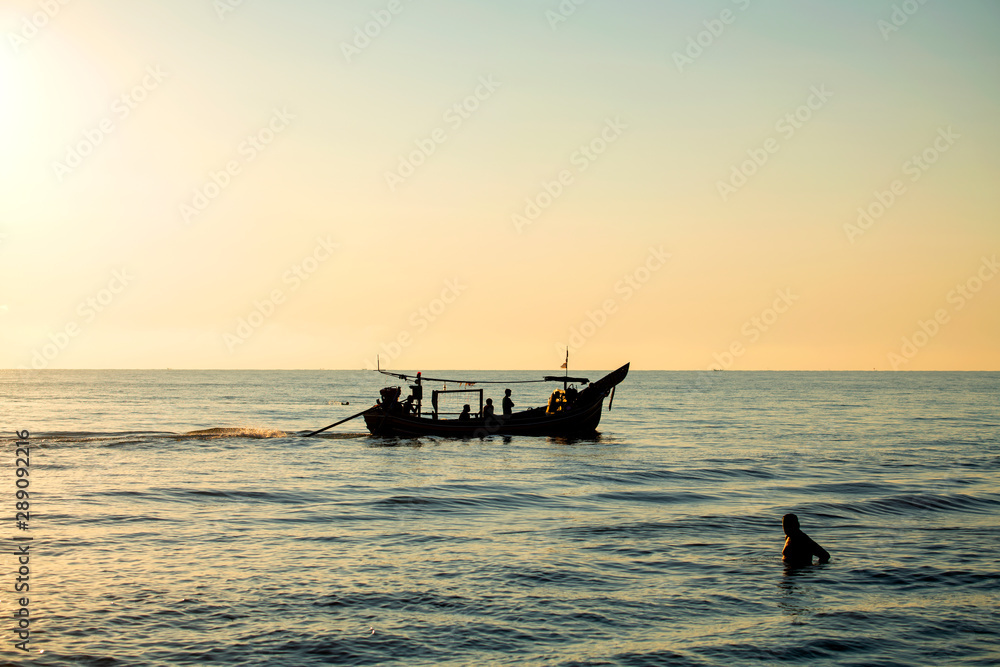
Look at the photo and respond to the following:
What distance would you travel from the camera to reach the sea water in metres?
11.6

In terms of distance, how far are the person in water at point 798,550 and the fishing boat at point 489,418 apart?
2622cm

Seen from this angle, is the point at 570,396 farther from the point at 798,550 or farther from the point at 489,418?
the point at 798,550

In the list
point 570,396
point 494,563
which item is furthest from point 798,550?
point 570,396

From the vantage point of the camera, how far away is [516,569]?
15.5 m

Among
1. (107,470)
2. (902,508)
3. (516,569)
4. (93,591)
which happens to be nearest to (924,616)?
(516,569)

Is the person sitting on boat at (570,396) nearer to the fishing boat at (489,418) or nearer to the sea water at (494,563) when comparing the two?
the fishing boat at (489,418)

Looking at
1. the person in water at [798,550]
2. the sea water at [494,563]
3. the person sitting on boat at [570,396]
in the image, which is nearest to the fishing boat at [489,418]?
the person sitting on boat at [570,396]

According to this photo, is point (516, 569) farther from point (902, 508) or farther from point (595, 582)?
point (902, 508)

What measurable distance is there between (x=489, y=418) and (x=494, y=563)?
27348 mm

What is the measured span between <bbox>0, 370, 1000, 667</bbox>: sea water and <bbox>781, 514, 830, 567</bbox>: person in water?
0.24 metres

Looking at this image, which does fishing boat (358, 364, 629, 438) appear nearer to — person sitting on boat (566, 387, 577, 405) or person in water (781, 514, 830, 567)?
person sitting on boat (566, 387, 577, 405)

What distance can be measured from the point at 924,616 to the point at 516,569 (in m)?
7.28

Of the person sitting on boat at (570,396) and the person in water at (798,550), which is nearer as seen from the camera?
the person in water at (798,550)

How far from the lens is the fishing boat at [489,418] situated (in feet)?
141
